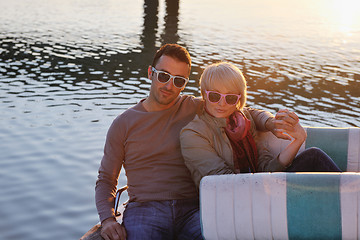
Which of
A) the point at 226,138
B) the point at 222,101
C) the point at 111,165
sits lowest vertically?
the point at 111,165

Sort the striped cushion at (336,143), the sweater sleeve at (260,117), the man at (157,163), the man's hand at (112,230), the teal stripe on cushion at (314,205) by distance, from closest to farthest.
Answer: the teal stripe on cushion at (314,205)
the man's hand at (112,230)
the man at (157,163)
the sweater sleeve at (260,117)
the striped cushion at (336,143)

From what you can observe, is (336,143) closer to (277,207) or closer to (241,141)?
(241,141)

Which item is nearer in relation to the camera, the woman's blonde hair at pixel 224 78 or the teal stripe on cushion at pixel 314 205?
the teal stripe on cushion at pixel 314 205

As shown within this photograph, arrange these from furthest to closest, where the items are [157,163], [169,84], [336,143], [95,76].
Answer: [95,76], [336,143], [169,84], [157,163]

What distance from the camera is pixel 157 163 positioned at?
3895 mm

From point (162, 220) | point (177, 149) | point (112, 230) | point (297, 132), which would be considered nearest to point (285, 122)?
point (297, 132)

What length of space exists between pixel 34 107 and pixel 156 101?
7.44 metres

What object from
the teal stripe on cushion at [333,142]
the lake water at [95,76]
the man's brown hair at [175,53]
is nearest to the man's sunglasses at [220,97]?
the man's brown hair at [175,53]

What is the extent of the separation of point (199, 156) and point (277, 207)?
759 mm

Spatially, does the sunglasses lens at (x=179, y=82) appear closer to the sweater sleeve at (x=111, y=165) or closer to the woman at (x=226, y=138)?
the woman at (x=226, y=138)

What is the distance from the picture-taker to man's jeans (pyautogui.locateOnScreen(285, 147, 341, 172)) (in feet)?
12.5

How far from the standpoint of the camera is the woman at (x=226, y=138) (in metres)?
3.73

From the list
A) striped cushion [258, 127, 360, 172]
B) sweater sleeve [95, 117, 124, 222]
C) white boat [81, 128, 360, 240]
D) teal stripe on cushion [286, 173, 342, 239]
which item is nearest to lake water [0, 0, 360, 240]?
sweater sleeve [95, 117, 124, 222]

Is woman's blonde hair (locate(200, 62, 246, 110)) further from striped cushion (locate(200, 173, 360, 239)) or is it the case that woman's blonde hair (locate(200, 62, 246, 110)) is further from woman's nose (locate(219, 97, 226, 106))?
striped cushion (locate(200, 173, 360, 239))
